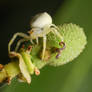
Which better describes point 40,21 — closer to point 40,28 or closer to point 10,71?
point 40,28

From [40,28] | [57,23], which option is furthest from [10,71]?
[57,23]

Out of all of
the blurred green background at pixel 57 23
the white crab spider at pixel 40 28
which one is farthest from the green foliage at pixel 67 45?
the blurred green background at pixel 57 23

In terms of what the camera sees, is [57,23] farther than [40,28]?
Yes

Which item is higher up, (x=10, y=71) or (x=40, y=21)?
(x=40, y=21)

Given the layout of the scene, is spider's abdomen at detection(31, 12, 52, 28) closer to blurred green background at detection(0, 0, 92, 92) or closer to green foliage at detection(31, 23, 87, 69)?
green foliage at detection(31, 23, 87, 69)

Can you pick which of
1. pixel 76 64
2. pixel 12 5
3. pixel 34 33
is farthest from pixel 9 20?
pixel 34 33

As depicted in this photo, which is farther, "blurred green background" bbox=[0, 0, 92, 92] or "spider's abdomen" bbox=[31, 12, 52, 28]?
"blurred green background" bbox=[0, 0, 92, 92]

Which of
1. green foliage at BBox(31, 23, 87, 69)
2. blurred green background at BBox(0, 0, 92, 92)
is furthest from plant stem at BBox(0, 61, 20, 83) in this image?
blurred green background at BBox(0, 0, 92, 92)

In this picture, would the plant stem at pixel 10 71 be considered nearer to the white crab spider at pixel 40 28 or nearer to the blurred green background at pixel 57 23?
the white crab spider at pixel 40 28

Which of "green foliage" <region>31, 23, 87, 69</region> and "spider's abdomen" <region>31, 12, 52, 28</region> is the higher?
"spider's abdomen" <region>31, 12, 52, 28</region>

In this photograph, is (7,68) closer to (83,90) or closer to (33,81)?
(33,81)
